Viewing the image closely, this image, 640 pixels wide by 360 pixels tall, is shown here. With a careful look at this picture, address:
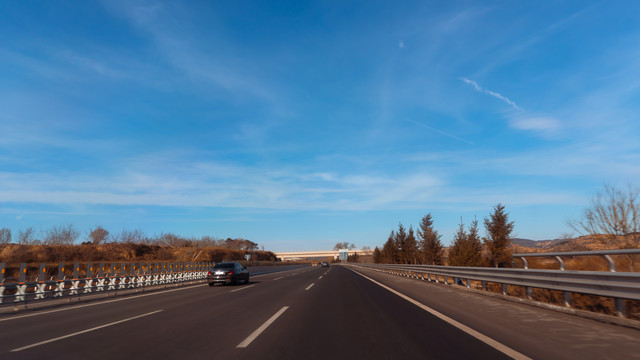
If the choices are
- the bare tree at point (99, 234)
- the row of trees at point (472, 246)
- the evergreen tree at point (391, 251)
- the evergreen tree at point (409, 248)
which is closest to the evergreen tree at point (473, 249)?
the row of trees at point (472, 246)

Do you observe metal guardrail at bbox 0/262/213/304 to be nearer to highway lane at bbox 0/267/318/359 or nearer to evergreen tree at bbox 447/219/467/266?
highway lane at bbox 0/267/318/359

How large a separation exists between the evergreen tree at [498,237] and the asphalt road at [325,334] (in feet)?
97.9

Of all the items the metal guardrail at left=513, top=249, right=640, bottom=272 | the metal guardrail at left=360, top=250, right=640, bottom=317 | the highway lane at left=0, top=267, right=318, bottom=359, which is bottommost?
the highway lane at left=0, top=267, right=318, bottom=359

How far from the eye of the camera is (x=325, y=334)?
7215 mm

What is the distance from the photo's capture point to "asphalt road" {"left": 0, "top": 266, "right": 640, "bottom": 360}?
227 inches

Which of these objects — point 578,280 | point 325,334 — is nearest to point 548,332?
point 578,280

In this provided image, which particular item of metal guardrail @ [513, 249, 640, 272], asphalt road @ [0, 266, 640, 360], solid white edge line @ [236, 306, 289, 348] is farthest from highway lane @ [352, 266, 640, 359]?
solid white edge line @ [236, 306, 289, 348]

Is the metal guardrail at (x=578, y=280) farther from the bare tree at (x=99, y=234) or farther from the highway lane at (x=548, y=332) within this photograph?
the bare tree at (x=99, y=234)

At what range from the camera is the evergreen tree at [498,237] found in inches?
1495

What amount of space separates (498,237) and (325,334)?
36381 mm

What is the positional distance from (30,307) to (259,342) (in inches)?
460

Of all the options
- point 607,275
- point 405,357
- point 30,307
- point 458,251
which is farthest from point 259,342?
point 458,251

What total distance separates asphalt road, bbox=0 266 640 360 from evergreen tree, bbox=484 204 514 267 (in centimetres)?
Answer: 2984

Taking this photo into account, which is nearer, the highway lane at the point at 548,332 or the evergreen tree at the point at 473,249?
the highway lane at the point at 548,332
